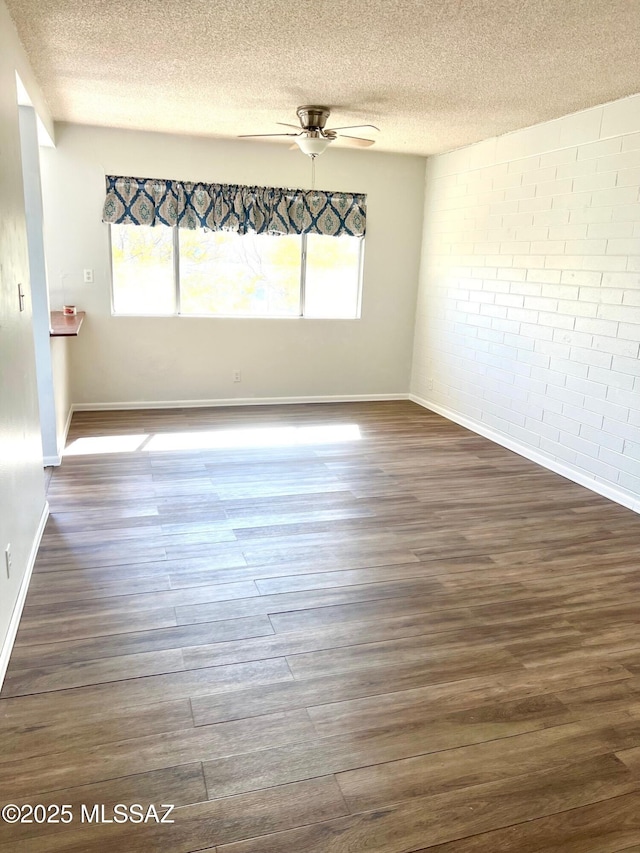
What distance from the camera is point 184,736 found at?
6.40 ft

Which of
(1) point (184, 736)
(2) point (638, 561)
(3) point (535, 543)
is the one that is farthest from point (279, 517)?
(2) point (638, 561)

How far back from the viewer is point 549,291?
185 inches

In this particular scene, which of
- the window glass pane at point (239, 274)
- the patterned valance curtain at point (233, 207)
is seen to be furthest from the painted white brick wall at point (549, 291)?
the window glass pane at point (239, 274)

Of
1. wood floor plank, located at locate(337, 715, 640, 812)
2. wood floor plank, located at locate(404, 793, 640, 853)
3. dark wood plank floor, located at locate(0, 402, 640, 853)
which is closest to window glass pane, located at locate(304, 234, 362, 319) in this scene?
dark wood plank floor, located at locate(0, 402, 640, 853)

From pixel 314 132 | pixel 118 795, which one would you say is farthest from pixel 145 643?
pixel 314 132

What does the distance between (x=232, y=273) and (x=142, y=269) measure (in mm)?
877

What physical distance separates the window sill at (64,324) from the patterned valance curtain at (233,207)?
0.99 metres

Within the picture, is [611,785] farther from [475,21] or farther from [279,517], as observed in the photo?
[475,21]

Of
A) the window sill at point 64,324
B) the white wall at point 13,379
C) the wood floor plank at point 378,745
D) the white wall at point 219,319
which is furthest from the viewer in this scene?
the white wall at point 219,319

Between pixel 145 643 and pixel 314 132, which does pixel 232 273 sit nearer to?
pixel 314 132

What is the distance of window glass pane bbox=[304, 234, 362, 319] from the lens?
645 cm

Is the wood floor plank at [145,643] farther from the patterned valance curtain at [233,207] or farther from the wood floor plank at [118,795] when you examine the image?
the patterned valance curtain at [233,207]

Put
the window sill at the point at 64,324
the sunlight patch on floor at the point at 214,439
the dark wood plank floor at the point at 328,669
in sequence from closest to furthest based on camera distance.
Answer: the dark wood plank floor at the point at 328,669, the window sill at the point at 64,324, the sunlight patch on floor at the point at 214,439

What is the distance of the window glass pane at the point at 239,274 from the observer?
6.06 m
